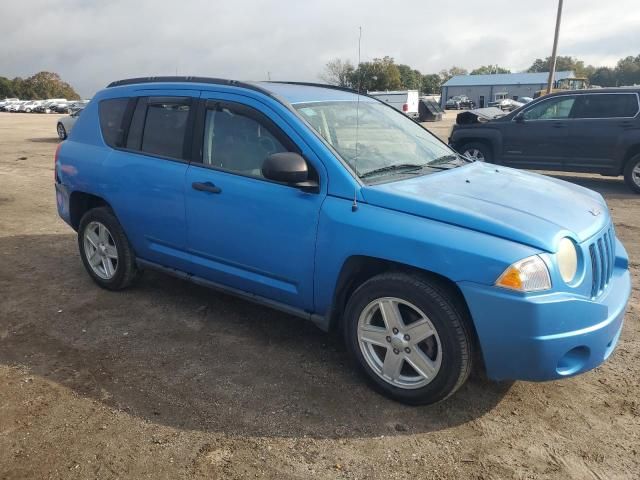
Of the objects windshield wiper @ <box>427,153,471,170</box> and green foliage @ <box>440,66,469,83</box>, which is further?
green foliage @ <box>440,66,469,83</box>

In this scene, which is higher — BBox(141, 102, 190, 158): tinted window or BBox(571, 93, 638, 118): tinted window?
BBox(571, 93, 638, 118): tinted window

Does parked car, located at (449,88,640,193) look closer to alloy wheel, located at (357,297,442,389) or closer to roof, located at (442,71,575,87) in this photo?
alloy wheel, located at (357,297,442,389)

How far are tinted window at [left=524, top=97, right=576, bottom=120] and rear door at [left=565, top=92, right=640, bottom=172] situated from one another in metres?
0.13

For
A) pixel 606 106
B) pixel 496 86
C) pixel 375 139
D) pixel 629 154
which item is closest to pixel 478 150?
pixel 606 106

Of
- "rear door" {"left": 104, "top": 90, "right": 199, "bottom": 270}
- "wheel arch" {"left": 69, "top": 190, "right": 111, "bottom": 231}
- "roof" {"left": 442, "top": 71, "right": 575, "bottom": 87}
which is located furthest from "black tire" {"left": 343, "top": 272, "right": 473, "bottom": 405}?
"roof" {"left": 442, "top": 71, "right": 575, "bottom": 87}

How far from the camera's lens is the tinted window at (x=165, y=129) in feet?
13.4

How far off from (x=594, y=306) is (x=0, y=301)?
4575 mm

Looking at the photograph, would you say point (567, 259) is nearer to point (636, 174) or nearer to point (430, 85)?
point (636, 174)

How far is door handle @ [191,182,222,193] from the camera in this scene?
3742 mm

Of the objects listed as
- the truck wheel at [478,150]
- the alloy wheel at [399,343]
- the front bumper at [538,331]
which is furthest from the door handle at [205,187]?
the truck wheel at [478,150]

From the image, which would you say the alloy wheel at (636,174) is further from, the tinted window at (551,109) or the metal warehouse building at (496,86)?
the metal warehouse building at (496,86)

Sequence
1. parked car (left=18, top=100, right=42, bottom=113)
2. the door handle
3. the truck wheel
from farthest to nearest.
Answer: parked car (left=18, top=100, right=42, bottom=113)
the truck wheel
the door handle

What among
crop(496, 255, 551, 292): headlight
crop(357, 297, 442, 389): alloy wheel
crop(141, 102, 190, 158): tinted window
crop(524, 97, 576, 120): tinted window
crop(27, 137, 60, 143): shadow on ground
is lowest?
crop(357, 297, 442, 389): alloy wheel

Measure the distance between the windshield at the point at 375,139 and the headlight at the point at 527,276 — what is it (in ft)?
3.59
